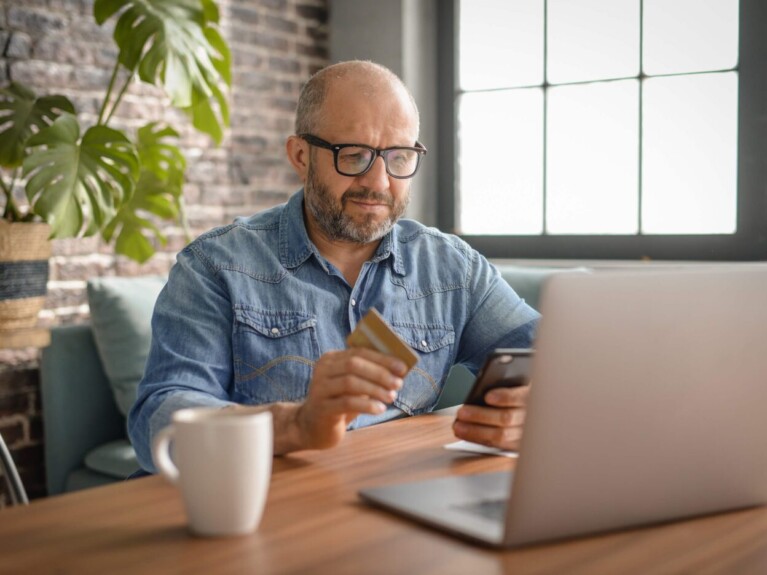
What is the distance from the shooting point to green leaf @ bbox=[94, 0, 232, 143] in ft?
9.24

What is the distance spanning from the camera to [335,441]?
4.09 ft

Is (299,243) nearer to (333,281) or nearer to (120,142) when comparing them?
(333,281)

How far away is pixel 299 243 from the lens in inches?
72.9

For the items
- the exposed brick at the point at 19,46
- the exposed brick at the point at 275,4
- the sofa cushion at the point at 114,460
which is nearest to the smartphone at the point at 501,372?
the sofa cushion at the point at 114,460

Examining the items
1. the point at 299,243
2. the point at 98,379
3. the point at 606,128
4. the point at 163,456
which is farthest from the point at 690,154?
the point at 163,456

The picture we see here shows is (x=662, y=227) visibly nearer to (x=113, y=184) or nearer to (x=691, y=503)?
(x=113, y=184)

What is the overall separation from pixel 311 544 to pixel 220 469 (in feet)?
0.38

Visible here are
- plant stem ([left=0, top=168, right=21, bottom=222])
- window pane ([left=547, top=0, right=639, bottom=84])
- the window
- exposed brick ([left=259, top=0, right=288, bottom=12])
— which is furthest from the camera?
exposed brick ([left=259, top=0, right=288, bottom=12])

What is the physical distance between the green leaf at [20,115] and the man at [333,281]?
43.7 inches

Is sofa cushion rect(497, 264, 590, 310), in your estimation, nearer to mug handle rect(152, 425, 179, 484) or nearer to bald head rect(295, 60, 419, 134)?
bald head rect(295, 60, 419, 134)

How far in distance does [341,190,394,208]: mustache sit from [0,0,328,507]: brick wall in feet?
5.35

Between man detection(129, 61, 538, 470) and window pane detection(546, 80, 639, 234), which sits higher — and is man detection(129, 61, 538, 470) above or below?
below

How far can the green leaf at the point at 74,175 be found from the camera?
8.53 feet

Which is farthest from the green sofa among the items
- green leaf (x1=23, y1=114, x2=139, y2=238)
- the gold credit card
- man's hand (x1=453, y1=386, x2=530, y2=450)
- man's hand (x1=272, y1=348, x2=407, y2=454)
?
the gold credit card
